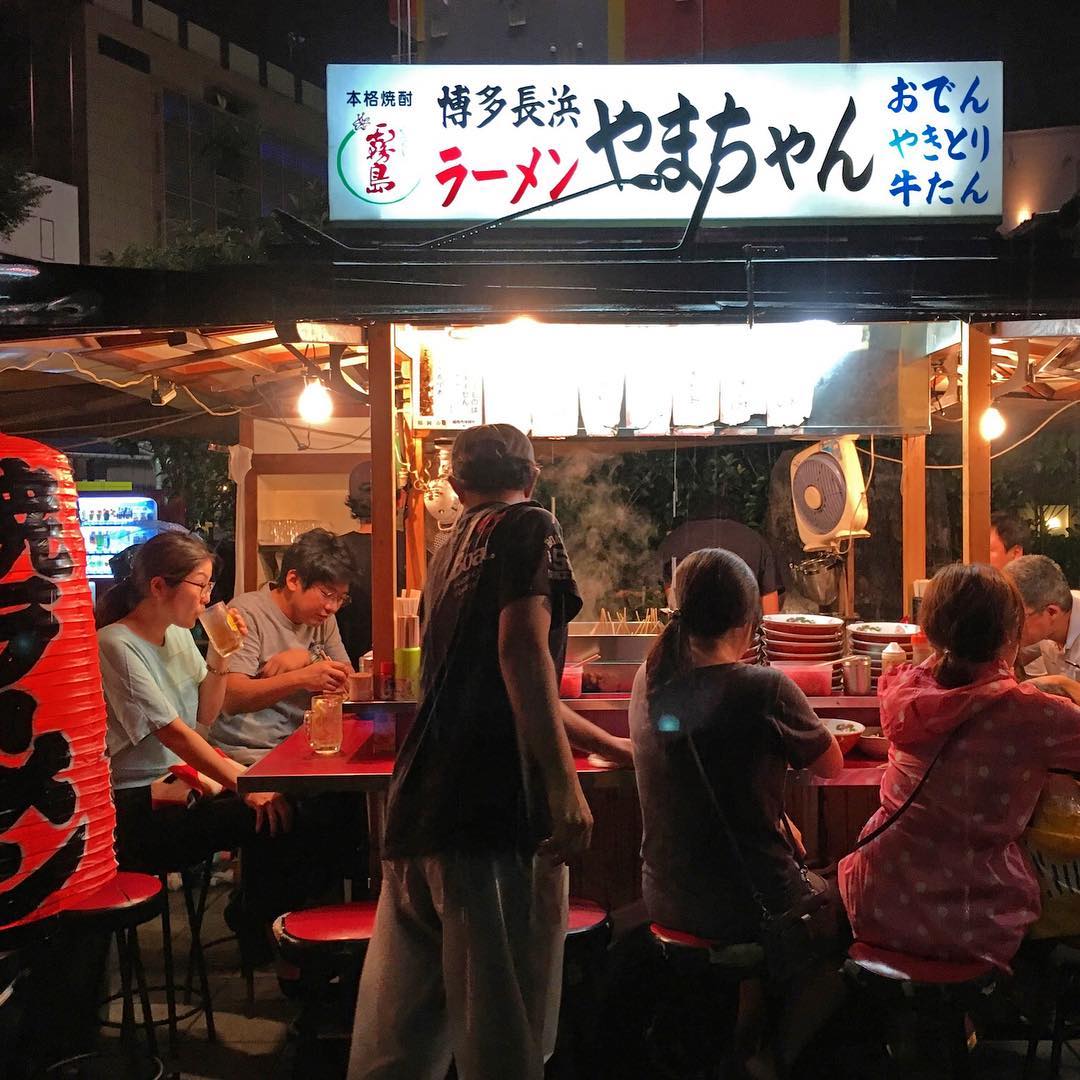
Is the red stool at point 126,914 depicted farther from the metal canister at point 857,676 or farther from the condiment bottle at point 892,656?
the condiment bottle at point 892,656

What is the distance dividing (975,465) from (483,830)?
10.7 feet

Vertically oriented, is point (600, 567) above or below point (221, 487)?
below

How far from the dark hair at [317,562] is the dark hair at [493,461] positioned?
2.33 metres

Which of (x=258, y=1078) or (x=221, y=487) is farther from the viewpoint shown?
(x=221, y=487)

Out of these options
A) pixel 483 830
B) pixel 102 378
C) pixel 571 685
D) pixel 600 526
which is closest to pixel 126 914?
pixel 483 830

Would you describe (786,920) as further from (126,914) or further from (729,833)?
(126,914)

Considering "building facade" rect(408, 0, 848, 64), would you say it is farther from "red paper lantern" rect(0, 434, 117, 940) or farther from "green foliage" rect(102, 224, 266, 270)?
"green foliage" rect(102, 224, 266, 270)

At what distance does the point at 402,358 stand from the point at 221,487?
9729 mm

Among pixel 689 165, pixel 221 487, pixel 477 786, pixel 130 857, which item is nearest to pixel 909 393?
pixel 689 165

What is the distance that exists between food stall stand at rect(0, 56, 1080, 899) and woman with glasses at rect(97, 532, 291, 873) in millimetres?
863

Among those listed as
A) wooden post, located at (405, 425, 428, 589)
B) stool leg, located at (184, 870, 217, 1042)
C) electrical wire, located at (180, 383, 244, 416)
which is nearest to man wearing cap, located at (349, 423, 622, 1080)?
stool leg, located at (184, 870, 217, 1042)

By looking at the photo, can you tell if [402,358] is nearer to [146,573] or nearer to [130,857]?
[146,573]

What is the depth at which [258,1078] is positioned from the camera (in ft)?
13.6

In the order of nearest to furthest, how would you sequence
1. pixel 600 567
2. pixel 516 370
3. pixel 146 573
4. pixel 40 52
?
pixel 146 573, pixel 516 370, pixel 600 567, pixel 40 52
